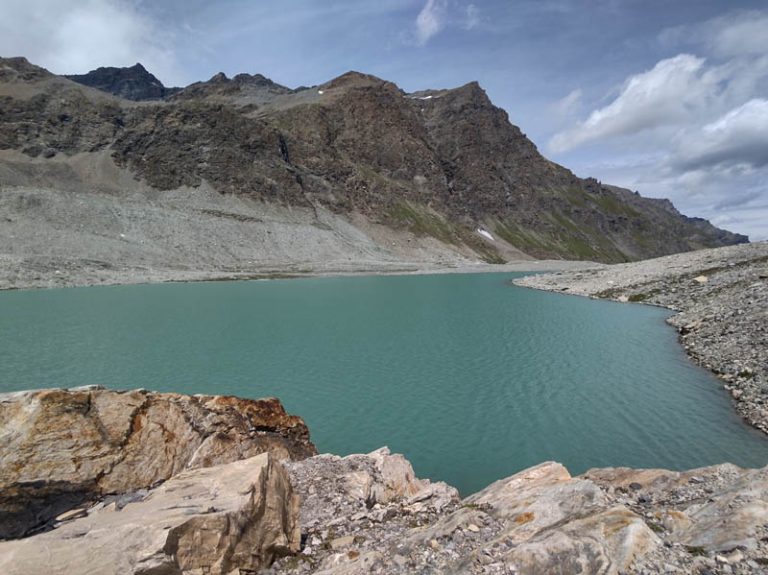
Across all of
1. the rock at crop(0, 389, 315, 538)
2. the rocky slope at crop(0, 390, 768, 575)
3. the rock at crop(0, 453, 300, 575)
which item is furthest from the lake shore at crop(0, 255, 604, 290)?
the rock at crop(0, 453, 300, 575)

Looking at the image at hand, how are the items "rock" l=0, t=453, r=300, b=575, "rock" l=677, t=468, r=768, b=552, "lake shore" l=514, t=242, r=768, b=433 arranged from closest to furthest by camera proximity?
"rock" l=0, t=453, r=300, b=575, "rock" l=677, t=468, r=768, b=552, "lake shore" l=514, t=242, r=768, b=433

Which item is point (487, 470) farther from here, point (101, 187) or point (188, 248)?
point (101, 187)

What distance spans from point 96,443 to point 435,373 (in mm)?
23996

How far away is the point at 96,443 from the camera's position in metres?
11.8

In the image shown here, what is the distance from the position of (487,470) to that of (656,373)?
20.3m

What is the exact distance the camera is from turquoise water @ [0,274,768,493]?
69.0 feet

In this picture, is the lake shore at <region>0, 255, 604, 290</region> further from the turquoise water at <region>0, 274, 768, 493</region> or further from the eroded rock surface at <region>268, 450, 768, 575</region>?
the eroded rock surface at <region>268, 450, 768, 575</region>

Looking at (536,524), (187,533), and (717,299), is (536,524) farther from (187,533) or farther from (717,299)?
(717,299)

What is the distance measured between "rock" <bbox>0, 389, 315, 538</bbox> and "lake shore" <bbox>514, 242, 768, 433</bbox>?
82.4 feet

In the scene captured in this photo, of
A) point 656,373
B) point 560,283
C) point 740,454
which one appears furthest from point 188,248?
point 740,454

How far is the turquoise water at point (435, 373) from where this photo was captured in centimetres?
2103

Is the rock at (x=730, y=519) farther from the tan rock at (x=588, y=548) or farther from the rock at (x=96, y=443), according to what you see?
the rock at (x=96, y=443)

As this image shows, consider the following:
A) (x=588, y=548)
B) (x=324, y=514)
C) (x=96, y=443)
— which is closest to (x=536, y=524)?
(x=588, y=548)

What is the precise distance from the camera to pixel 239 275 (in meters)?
113
